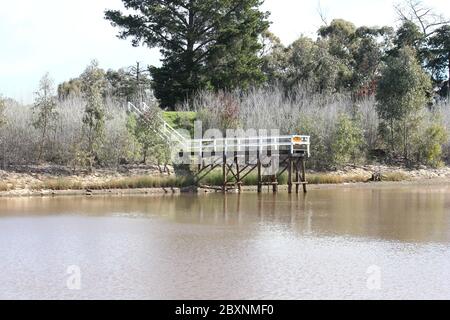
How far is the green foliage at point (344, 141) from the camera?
44.6m

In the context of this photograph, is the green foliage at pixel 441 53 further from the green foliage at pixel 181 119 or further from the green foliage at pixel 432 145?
the green foliage at pixel 181 119

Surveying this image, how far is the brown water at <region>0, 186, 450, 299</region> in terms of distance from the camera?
13.6m

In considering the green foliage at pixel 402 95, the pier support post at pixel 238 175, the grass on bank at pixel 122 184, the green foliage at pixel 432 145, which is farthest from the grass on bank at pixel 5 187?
the green foliage at pixel 432 145

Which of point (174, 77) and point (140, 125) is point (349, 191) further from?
point (174, 77)

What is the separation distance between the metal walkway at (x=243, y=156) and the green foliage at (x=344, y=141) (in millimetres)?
4832

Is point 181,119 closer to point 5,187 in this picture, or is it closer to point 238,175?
point 238,175

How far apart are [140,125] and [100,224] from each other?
57.9ft

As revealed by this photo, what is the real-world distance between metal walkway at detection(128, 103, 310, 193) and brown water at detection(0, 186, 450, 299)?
7.31 m

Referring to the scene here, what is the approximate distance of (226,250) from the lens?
17672mm

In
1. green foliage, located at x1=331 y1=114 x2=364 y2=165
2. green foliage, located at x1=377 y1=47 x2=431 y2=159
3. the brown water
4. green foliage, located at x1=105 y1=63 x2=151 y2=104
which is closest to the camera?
the brown water

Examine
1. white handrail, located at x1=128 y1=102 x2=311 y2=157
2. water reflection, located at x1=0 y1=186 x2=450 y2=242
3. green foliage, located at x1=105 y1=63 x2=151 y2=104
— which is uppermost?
green foliage, located at x1=105 y1=63 x2=151 y2=104

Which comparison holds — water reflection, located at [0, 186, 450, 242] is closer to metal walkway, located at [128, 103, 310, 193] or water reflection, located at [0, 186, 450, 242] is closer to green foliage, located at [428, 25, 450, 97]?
metal walkway, located at [128, 103, 310, 193]

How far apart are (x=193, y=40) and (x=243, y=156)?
55.4ft

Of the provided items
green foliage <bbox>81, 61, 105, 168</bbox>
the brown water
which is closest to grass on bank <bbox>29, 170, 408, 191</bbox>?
green foliage <bbox>81, 61, 105, 168</bbox>
